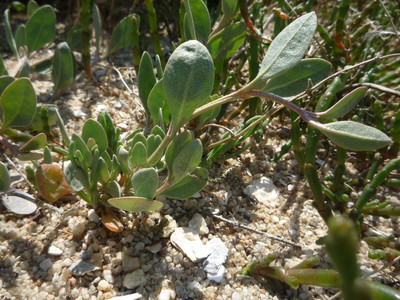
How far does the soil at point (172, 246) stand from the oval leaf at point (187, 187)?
14 centimetres

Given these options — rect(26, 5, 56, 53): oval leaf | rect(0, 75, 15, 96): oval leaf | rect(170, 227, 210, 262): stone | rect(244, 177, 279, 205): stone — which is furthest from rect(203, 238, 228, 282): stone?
rect(26, 5, 56, 53): oval leaf

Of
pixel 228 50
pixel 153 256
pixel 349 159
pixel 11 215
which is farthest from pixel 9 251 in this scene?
pixel 349 159

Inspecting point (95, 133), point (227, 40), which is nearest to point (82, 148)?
point (95, 133)

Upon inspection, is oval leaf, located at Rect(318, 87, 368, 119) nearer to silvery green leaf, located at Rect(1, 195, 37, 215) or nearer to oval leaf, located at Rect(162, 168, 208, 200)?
oval leaf, located at Rect(162, 168, 208, 200)

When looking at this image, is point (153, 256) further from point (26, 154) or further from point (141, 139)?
point (26, 154)

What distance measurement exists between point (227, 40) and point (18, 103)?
→ 705 millimetres

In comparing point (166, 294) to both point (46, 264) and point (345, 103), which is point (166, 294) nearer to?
point (46, 264)

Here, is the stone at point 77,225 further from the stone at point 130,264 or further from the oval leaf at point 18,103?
the oval leaf at point 18,103

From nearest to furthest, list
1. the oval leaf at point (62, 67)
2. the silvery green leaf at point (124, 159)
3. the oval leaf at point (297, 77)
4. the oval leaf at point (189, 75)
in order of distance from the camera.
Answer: the oval leaf at point (189, 75) < the silvery green leaf at point (124, 159) < the oval leaf at point (297, 77) < the oval leaf at point (62, 67)

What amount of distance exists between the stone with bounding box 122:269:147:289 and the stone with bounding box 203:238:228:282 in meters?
0.18

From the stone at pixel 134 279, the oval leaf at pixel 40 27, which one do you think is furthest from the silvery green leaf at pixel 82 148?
the oval leaf at pixel 40 27

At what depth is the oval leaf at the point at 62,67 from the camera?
154 centimetres

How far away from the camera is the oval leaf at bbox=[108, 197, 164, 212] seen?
96 cm

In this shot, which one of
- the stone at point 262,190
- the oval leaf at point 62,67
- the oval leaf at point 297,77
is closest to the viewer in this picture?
the oval leaf at point 297,77
